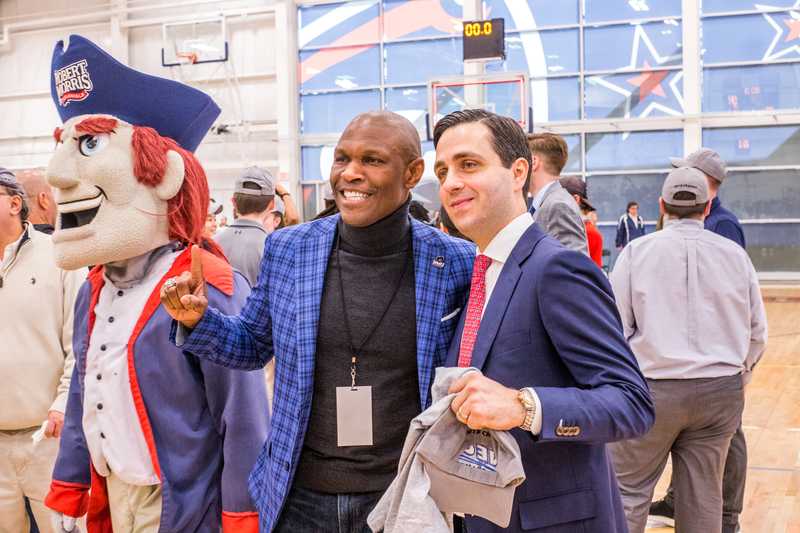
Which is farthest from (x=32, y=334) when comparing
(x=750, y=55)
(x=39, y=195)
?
(x=750, y=55)

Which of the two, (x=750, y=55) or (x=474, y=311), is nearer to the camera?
(x=474, y=311)

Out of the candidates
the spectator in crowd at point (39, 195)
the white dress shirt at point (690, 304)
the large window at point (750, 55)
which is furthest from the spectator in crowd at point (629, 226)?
the spectator in crowd at point (39, 195)

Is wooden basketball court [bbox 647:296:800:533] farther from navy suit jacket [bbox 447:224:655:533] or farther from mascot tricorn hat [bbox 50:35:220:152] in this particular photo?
mascot tricorn hat [bbox 50:35:220:152]

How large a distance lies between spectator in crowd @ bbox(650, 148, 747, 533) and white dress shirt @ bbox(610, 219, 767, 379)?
2.23 feet

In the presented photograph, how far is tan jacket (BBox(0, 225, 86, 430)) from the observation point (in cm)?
319

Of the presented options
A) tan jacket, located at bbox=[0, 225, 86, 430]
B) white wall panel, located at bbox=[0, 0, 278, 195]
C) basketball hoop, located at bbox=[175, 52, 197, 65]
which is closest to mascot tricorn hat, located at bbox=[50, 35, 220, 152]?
tan jacket, located at bbox=[0, 225, 86, 430]

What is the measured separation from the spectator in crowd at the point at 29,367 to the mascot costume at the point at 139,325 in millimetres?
757

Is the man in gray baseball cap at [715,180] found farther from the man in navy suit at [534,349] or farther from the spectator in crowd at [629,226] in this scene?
the spectator in crowd at [629,226]

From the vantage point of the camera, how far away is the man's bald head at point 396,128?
7.05 ft

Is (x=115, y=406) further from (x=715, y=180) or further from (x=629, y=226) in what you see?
(x=629, y=226)

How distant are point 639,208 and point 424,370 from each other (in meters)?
15.4

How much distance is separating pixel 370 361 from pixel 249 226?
3493 mm

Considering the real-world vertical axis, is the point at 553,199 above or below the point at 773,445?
above

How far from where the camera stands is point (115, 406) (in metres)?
2.33
